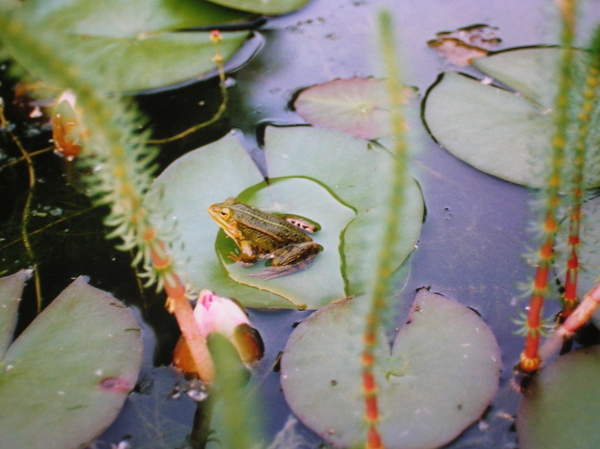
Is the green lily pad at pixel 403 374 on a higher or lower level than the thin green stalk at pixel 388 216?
lower

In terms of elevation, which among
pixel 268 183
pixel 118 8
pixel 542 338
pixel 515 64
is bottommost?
pixel 542 338

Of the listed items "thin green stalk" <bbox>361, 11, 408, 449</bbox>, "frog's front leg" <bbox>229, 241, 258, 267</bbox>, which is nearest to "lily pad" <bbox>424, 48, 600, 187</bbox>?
"frog's front leg" <bbox>229, 241, 258, 267</bbox>

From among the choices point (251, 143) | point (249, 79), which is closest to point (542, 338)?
point (251, 143)

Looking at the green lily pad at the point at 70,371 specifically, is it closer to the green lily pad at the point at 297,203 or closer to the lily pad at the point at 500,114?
the green lily pad at the point at 297,203

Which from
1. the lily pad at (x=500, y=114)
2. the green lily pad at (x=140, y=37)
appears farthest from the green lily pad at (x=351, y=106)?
the green lily pad at (x=140, y=37)

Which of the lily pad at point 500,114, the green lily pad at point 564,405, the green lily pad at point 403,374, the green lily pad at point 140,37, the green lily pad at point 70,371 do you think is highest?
the green lily pad at point 140,37

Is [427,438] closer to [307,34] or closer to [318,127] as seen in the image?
[318,127]
